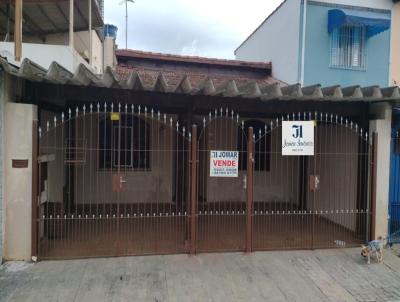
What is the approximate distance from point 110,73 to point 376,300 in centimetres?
483

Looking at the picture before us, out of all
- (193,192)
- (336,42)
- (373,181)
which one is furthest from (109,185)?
(336,42)

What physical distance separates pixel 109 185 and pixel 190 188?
4.51 m

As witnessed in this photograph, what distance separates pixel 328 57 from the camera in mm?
10594

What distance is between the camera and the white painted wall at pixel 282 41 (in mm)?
10602

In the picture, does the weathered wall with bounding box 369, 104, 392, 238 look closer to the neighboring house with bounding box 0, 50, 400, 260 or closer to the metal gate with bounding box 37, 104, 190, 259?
the neighboring house with bounding box 0, 50, 400, 260

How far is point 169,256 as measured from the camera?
5.82 meters

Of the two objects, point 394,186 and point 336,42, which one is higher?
point 336,42

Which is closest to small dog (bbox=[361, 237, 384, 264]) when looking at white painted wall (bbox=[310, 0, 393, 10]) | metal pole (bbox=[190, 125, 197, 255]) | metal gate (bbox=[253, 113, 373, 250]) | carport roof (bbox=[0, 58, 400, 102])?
metal gate (bbox=[253, 113, 373, 250])

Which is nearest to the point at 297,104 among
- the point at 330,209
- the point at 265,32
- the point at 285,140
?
the point at 285,140

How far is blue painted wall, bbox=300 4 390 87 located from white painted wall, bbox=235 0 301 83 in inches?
14.4

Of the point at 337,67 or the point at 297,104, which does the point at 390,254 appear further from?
the point at 337,67

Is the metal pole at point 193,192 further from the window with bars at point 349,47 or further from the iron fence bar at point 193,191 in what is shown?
the window with bars at point 349,47

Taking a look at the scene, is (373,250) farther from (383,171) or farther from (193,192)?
(193,192)

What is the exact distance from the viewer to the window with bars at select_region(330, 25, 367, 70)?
1066 centimetres
